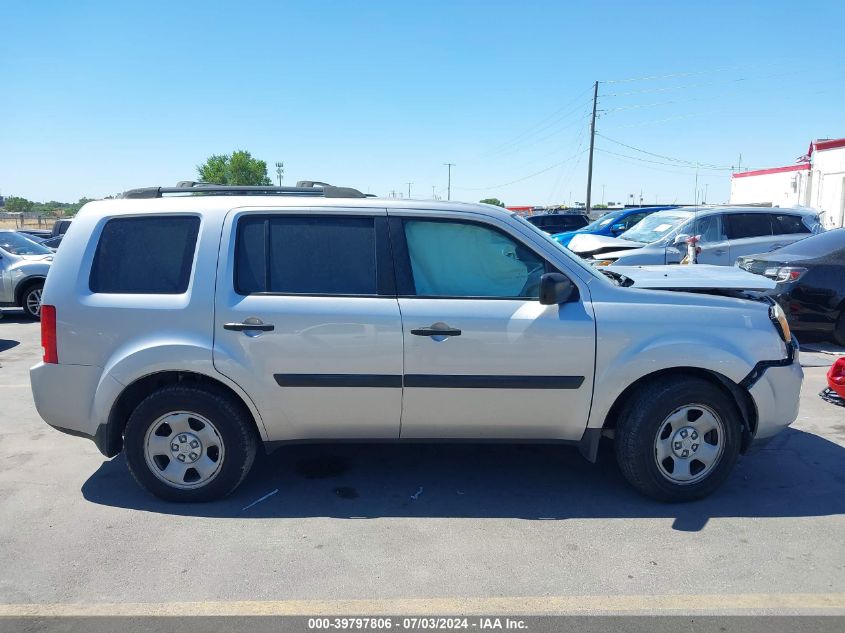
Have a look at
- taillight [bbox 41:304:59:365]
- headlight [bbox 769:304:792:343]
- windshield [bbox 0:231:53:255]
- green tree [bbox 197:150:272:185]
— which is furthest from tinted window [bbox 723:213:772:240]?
green tree [bbox 197:150:272:185]

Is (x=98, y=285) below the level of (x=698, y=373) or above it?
above

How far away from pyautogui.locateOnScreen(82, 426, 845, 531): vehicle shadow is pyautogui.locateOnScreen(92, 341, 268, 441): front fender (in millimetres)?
721

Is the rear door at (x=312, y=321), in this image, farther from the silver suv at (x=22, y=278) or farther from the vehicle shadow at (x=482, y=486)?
the silver suv at (x=22, y=278)

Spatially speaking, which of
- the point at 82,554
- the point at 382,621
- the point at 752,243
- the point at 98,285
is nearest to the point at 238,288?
the point at 98,285

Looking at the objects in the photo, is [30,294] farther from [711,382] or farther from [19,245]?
[711,382]

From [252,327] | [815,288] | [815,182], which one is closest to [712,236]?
[815,288]

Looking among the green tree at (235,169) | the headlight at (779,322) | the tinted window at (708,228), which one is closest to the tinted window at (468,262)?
the headlight at (779,322)

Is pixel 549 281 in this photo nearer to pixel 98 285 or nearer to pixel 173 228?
pixel 173 228

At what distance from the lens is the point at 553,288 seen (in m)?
3.85

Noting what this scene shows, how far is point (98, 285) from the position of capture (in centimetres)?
405

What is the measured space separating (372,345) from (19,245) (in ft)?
36.2

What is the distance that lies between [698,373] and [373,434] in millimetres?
2021

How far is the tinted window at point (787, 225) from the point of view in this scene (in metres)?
11.3

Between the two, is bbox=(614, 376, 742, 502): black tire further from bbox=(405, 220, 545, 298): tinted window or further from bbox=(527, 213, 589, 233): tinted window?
bbox=(527, 213, 589, 233): tinted window
